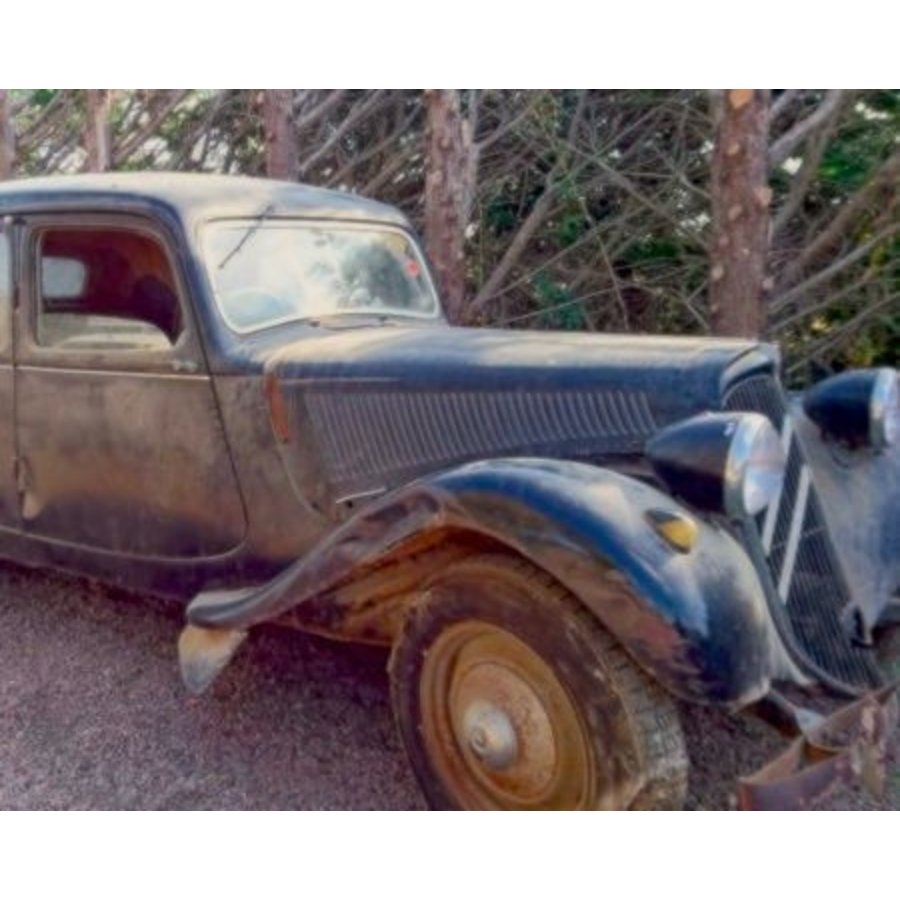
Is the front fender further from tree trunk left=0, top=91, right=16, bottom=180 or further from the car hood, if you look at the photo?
tree trunk left=0, top=91, right=16, bottom=180

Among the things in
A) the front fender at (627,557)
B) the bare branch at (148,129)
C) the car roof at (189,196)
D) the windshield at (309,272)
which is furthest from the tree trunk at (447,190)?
the bare branch at (148,129)

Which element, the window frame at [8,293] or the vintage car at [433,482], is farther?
the window frame at [8,293]

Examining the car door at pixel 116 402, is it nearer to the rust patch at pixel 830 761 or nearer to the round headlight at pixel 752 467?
the round headlight at pixel 752 467

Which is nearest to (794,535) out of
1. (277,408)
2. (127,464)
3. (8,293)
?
(277,408)

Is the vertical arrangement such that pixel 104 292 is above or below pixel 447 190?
above

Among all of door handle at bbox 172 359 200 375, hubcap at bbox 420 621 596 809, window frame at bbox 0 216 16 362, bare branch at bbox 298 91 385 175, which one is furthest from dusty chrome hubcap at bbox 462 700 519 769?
bare branch at bbox 298 91 385 175

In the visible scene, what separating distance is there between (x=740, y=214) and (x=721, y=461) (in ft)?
12.4

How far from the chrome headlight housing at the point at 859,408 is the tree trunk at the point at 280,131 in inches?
244

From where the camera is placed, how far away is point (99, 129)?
32.8 feet

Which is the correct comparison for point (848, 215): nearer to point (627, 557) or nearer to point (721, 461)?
point (721, 461)

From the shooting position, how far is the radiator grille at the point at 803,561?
2564 millimetres

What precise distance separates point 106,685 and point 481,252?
21.3ft

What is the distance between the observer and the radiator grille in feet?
8.41

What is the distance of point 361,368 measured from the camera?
2988 mm
